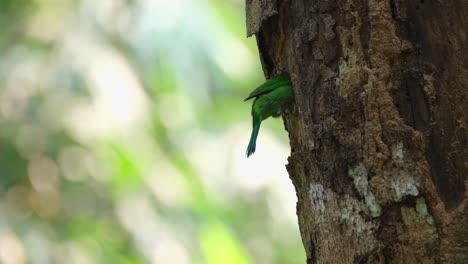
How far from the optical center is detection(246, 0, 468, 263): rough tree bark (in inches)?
82.0

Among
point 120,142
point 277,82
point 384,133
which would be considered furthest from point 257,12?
point 120,142

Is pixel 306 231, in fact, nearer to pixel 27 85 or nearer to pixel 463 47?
pixel 463 47

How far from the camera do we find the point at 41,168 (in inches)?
275

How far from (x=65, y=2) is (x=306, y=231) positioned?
5.55m

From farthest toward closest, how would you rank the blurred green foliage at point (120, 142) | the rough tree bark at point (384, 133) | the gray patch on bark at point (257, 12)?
the blurred green foliage at point (120, 142), the gray patch on bark at point (257, 12), the rough tree bark at point (384, 133)

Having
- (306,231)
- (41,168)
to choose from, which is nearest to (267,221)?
(41,168)

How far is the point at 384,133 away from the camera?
216cm

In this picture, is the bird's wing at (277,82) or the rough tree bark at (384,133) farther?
the bird's wing at (277,82)

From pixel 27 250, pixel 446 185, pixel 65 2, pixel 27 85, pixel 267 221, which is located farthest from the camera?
pixel 267 221

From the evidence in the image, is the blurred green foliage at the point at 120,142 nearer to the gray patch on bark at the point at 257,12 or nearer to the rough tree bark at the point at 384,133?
the gray patch on bark at the point at 257,12

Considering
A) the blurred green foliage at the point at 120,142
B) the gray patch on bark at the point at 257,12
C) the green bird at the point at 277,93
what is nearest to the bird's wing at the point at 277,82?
the green bird at the point at 277,93

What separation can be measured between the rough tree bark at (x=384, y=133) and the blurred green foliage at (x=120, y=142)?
14.3ft

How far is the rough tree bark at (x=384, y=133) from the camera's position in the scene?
2082 mm

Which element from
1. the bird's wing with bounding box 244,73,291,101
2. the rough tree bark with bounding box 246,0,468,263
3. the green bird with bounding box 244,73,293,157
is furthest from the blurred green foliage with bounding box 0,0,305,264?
the rough tree bark with bounding box 246,0,468,263
